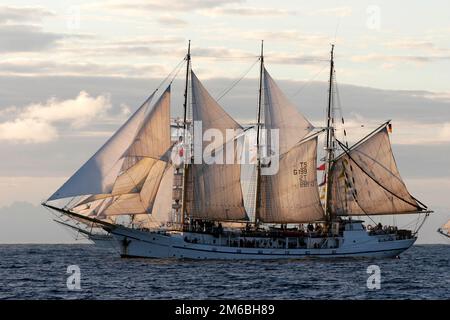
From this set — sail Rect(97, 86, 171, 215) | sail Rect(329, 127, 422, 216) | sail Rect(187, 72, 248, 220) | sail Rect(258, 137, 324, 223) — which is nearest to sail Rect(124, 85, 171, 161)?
sail Rect(97, 86, 171, 215)

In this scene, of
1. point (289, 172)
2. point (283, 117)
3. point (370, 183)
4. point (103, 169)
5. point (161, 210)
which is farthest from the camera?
point (370, 183)

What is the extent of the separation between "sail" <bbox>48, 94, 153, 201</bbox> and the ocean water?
20.1 ft

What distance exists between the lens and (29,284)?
65750mm

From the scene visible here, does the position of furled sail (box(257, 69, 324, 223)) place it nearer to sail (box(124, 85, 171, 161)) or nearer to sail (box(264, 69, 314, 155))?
sail (box(264, 69, 314, 155))

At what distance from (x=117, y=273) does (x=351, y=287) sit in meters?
18.1

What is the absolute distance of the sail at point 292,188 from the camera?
3745 inches

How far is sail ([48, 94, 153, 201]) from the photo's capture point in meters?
79.6

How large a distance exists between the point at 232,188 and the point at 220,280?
→ 75.6ft

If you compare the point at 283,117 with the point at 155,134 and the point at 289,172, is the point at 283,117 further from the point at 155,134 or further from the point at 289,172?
the point at 155,134

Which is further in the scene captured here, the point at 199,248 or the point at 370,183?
the point at 370,183

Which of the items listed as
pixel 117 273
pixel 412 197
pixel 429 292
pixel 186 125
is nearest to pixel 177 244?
pixel 186 125

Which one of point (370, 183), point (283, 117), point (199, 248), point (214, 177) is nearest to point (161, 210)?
point (199, 248)

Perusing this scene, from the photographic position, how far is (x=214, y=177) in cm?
8950
